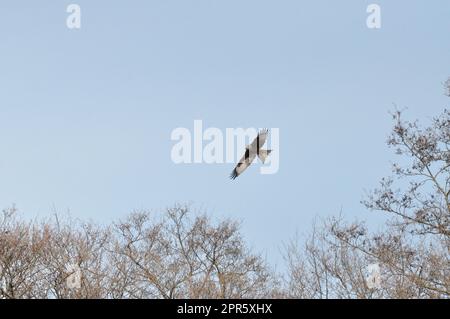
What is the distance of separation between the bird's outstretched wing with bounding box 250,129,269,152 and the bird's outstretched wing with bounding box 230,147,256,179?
15 centimetres

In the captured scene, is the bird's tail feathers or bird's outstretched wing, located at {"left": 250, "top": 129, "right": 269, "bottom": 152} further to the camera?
bird's outstretched wing, located at {"left": 250, "top": 129, "right": 269, "bottom": 152}

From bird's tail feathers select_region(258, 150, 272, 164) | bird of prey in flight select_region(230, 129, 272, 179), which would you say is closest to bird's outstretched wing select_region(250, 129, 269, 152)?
bird of prey in flight select_region(230, 129, 272, 179)

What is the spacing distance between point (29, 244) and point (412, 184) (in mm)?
14782

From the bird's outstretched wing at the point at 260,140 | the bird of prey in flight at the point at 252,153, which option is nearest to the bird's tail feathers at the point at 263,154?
the bird of prey in flight at the point at 252,153

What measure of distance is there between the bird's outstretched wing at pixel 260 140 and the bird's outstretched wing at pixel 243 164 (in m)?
0.15

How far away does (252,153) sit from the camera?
454 inches

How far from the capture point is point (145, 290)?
2339cm

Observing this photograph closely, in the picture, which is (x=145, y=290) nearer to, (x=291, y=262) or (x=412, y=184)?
(x=291, y=262)

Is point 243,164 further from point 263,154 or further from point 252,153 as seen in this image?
point 263,154

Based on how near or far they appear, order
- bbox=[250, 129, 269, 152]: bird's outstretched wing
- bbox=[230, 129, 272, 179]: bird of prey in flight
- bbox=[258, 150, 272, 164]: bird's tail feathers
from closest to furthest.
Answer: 1. bbox=[258, 150, 272, 164]: bird's tail feathers
2. bbox=[230, 129, 272, 179]: bird of prey in flight
3. bbox=[250, 129, 269, 152]: bird's outstretched wing

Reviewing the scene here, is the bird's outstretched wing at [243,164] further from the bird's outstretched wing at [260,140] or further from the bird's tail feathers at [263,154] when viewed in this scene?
the bird's tail feathers at [263,154]

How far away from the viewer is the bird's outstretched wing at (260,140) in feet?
37.7

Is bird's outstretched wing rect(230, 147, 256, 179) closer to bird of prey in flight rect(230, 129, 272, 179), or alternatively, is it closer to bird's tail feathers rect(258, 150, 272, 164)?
bird of prey in flight rect(230, 129, 272, 179)

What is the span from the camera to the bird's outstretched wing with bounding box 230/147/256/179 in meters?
11.7
